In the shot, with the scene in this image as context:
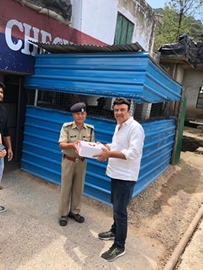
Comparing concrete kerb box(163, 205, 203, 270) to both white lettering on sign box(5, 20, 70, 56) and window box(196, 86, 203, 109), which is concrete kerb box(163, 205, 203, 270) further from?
window box(196, 86, 203, 109)

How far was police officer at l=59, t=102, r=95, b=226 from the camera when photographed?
2898 millimetres

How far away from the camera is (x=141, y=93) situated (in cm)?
332

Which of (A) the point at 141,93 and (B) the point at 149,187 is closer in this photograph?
(A) the point at 141,93

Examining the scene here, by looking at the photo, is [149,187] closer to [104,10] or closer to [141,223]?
[141,223]

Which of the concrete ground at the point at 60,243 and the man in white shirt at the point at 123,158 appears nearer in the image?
the man in white shirt at the point at 123,158

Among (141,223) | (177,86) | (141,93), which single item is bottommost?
(141,223)

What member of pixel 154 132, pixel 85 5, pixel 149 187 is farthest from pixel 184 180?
pixel 85 5

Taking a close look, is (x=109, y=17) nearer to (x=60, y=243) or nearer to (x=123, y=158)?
(x=123, y=158)

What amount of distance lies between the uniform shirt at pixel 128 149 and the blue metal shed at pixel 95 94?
102cm

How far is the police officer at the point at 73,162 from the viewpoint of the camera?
290 cm

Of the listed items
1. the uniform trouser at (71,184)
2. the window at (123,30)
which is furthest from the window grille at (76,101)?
the window at (123,30)

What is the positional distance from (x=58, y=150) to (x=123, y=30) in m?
5.73

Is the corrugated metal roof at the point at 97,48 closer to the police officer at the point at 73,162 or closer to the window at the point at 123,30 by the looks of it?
the police officer at the point at 73,162

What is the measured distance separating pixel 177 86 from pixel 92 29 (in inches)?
113
